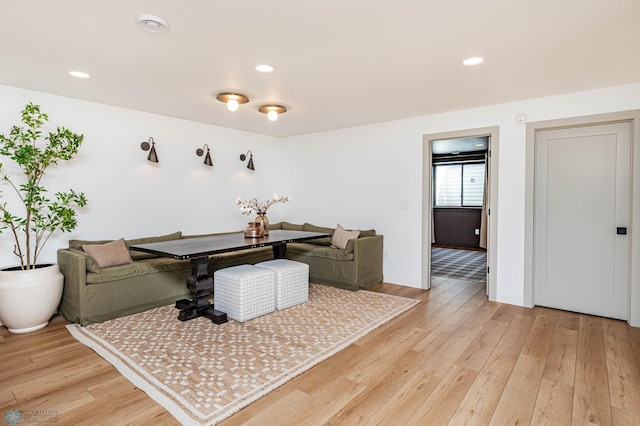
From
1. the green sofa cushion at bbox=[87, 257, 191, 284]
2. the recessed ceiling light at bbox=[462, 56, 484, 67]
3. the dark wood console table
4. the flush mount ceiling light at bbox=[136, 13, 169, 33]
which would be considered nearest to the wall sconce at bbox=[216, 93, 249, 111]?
the flush mount ceiling light at bbox=[136, 13, 169, 33]

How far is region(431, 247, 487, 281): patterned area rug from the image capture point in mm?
5589

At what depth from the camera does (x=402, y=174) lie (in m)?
4.93

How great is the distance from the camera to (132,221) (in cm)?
446

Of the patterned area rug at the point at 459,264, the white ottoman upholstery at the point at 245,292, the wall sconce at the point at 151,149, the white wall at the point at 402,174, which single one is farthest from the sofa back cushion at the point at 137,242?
the patterned area rug at the point at 459,264

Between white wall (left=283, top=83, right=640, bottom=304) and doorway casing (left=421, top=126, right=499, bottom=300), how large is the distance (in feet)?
0.19

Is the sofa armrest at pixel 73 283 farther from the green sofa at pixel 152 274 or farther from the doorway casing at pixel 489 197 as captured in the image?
the doorway casing at pixel 489 197

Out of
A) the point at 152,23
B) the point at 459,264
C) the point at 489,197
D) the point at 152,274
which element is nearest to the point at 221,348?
the point at 152,274

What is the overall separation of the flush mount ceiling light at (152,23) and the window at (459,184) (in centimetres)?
766

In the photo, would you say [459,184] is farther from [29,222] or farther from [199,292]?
[29,222]

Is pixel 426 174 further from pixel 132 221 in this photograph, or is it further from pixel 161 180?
pixel 132 221

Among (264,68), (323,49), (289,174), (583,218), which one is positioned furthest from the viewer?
(289,174)

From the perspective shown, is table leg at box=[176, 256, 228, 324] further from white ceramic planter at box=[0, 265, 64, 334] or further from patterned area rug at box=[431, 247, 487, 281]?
patterned area rug at box=[431, 247, 487, 281]

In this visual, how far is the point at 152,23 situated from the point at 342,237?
342 centimetres

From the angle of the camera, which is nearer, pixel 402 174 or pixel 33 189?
pixel 33 189
